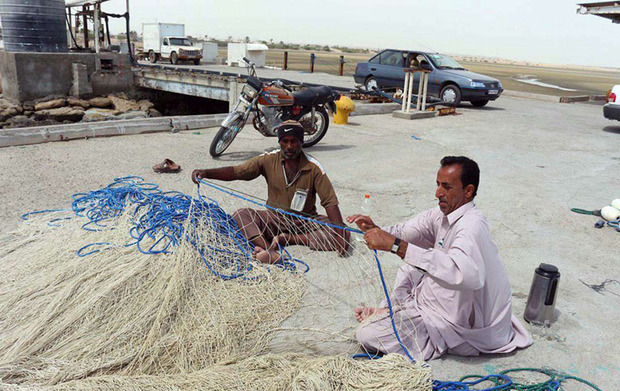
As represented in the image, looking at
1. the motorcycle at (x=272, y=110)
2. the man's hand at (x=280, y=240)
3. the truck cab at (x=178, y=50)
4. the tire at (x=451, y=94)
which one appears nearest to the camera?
the man's hand at (x=280, y=240)

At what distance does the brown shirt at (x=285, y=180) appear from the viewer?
4070 mm

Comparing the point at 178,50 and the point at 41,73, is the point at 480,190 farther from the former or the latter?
the point at 178,50

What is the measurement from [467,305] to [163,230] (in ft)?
7.10

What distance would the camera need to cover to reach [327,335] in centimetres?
306

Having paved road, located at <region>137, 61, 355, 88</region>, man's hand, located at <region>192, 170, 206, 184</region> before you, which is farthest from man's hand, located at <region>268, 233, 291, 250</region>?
paved road, located at <region>137, 61, 355, 88</region>

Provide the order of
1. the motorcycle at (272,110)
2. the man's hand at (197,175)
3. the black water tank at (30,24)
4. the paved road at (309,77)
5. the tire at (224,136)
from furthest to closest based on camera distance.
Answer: the paved road at (309,77), the black water tank at (30,24), the motorcycle at (272,110), the tire at (224,136), the man's hand at (197,175)

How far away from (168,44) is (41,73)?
1704 centimetres

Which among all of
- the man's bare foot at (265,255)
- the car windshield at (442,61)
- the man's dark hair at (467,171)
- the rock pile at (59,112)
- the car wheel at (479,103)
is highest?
the car windshield at (442,61)

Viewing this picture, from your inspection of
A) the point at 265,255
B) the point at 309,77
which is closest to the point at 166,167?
the point at 265,255

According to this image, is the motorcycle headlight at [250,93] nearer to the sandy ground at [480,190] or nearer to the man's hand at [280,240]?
the sandy ground at [480,190]

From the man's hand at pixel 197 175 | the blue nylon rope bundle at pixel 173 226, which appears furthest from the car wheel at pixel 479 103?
the man's hand at pixel 197 175

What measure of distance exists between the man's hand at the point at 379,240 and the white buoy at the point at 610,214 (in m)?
4.05

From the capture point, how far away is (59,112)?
15.9 meters

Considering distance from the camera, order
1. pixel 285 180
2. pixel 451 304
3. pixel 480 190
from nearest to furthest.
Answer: pixel 451 304
pixel 285 180
pixel 480 190
